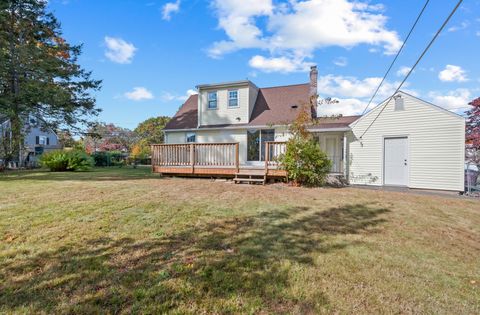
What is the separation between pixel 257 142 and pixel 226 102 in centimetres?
294

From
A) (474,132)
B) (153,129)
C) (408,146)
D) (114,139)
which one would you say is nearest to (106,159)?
(153,129)

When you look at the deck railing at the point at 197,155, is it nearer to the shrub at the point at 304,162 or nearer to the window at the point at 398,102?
the shrub at the point at 304,162

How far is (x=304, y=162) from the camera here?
9.27m

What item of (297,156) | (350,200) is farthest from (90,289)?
(297,156)

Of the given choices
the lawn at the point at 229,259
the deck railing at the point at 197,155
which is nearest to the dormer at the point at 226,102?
the deck railing at the point at 197,155

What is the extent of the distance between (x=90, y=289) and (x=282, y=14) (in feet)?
42.1

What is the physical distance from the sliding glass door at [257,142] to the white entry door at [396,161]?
17.6 ft

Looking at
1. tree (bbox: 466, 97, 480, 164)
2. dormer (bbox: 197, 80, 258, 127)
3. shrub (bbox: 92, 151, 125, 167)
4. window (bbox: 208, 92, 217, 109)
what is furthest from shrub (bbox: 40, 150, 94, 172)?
tree (bbox: 466, 97, 480, 164)

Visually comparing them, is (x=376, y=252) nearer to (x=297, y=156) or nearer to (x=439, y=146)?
(x=297, y=156)

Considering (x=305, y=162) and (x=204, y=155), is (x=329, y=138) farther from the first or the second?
(x=204, y=155)

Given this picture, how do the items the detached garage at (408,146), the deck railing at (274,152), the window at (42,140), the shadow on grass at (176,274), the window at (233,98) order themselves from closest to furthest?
the shadow on grass at (176,274) → the detached garage at (408,146) → the deck railing at (274,152) → the window at (233,98) → the window at (42,140)

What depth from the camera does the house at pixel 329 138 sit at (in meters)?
9.64

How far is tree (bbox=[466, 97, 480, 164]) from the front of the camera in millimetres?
15164

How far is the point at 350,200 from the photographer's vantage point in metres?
7.05
